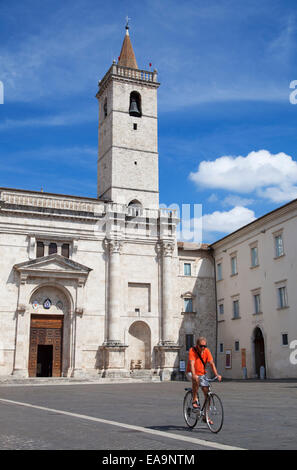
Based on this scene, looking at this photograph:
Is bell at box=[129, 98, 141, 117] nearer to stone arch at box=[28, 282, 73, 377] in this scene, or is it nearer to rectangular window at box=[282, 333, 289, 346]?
stone arch at box=[28, 282, 73, 377]

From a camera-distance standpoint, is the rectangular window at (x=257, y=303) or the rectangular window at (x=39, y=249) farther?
the rectangular window at (x=39, y=249)

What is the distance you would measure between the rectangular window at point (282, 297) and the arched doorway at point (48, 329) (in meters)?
15.6

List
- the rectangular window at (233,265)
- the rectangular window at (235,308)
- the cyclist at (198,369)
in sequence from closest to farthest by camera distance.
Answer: the cyclist at (198,369)
the rectangular window at (235,308)
the rectangular window at (233,265)

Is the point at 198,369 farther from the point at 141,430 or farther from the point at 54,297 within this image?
the point at 54,297

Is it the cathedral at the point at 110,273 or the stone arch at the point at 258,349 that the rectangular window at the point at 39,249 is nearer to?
the cathedral at the point at 110,273

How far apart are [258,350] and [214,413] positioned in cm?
2942

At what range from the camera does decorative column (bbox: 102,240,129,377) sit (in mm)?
37812

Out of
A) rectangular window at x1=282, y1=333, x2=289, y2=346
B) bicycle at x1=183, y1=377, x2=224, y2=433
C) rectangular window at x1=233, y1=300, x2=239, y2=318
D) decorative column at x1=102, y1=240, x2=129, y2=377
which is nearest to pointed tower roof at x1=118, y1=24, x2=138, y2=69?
decorative column at x1=102, y1=240, x2=129, y2=377

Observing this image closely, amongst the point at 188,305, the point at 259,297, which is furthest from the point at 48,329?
the point at 259,297

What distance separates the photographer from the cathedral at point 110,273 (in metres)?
37.5

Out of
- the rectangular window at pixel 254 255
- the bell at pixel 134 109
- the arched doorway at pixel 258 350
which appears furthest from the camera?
the bell at pixel 134 109

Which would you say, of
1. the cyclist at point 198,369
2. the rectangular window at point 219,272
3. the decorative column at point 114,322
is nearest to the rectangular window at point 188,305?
the rectangular window at point 219,272

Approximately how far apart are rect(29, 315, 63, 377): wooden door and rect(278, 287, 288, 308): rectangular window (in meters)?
16.1

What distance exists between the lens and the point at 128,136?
148ft
